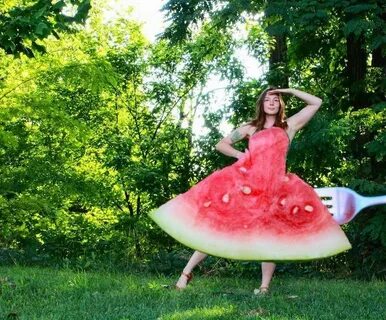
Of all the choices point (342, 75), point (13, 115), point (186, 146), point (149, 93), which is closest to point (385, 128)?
point (342, 75)

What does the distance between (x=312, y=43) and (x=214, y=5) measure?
1476 millimetres

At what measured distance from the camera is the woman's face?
5102 mm

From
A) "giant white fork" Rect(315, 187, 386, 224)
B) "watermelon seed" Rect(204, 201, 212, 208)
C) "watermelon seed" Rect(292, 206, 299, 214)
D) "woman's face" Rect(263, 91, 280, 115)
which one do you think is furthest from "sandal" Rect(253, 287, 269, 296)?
"woman's face" Rect(263, 91, 280, 115)

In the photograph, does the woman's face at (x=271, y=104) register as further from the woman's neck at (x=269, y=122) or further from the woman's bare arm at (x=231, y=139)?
the woman's bare arm at (x=231, y=139)

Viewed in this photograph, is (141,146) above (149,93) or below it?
below

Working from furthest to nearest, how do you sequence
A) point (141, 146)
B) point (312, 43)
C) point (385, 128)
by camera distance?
point (141, 146) < point (312, 43) < point (385, 128)

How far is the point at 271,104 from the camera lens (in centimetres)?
511

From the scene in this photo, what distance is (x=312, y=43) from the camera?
27.8 ft

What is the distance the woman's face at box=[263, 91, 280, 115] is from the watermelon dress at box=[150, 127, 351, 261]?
217mm

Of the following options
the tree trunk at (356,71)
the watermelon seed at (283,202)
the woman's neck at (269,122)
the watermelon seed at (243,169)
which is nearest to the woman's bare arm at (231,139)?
the woman's neck at (269,122)

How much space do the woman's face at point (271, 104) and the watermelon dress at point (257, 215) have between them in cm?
22

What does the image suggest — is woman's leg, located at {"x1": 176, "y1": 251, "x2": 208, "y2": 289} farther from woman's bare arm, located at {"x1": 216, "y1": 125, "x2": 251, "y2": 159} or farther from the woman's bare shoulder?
the woman's bare shoulder

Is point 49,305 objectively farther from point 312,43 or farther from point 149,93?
point 149,93

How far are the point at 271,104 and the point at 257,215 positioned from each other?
0.95 m
